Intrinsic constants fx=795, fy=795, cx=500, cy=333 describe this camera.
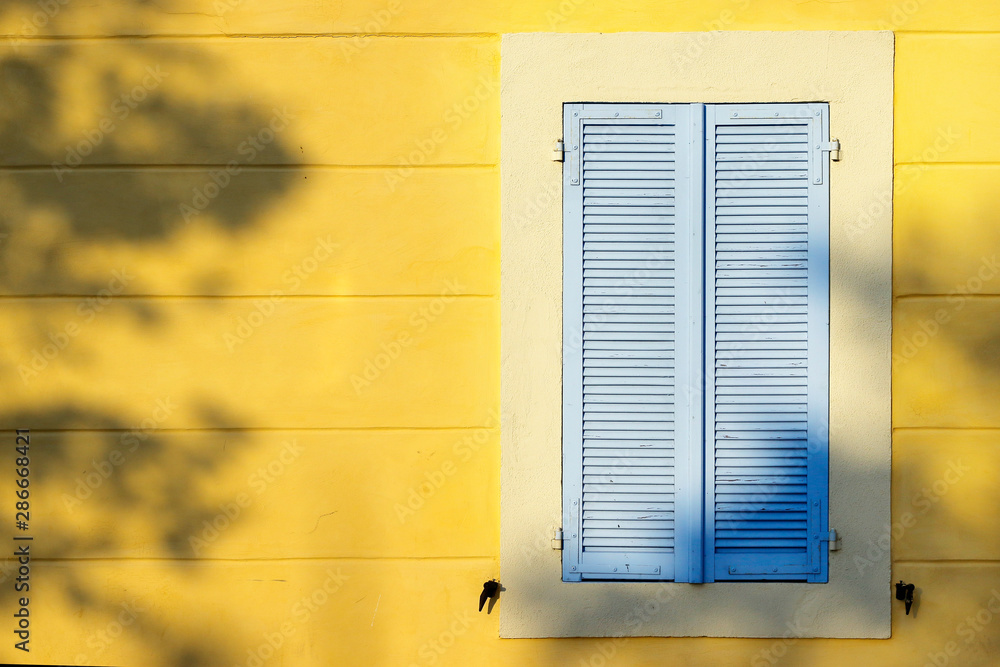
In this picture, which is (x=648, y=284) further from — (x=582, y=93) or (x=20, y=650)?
(x=20, y=650)

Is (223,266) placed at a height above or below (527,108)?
below

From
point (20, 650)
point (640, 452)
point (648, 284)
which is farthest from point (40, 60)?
point (640, 452)

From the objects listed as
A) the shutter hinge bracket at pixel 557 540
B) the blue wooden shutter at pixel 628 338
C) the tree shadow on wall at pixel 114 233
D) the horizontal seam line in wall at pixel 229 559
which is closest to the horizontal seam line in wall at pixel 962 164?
the blue wooden shutter at pixel 628 338

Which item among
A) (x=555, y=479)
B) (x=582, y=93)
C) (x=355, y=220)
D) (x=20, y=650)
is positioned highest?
(x=582, y=93)

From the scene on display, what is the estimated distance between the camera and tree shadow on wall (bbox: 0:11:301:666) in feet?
9.52

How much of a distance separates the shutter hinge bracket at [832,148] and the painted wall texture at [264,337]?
0.88m

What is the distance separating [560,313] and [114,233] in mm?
1657

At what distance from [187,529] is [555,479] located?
136 centimetres

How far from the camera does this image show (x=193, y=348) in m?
2.91

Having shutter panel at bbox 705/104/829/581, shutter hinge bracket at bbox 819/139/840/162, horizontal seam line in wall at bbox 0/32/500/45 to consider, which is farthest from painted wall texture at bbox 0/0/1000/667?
shutter hinge bracket at bbox 819/139/840/162

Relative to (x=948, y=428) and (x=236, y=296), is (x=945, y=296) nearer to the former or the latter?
(x=948, y=428)

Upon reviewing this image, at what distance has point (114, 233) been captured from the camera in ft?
9.55

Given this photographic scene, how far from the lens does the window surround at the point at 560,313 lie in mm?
2834

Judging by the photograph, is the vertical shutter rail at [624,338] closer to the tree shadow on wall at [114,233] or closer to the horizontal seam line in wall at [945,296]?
the horizontal seam line in wall at [945,296]
